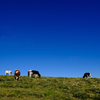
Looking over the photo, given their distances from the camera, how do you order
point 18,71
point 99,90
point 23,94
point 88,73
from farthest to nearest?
point 88,73
point 18,71
point 99,90
point 23,94

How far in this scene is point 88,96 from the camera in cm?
1953

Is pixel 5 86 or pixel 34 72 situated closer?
pixel 5 86

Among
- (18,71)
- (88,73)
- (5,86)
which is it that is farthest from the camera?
(88,73)

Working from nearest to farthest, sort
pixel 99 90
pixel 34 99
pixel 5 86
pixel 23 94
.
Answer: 1. pixel 34 99
2. pixel 23 94
3. pixel 99 90
4. pixel 5 86

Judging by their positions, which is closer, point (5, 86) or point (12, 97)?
point (12, 97)

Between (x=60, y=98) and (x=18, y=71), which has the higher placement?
(x=18, y=71)

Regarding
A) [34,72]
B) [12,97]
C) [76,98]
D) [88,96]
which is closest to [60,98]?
[76,98]

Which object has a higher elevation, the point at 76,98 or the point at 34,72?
the point at 34,72

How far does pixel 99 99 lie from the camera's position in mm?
18484

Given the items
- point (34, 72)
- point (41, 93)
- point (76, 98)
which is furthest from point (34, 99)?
point (34, 72)

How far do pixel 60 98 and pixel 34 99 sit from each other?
3315 millimetres

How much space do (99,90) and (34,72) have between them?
56.3 ft

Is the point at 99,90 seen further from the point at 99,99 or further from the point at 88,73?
the point at 88,73

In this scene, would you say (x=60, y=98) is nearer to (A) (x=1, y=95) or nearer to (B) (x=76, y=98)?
(B) (x=76, y=98)
